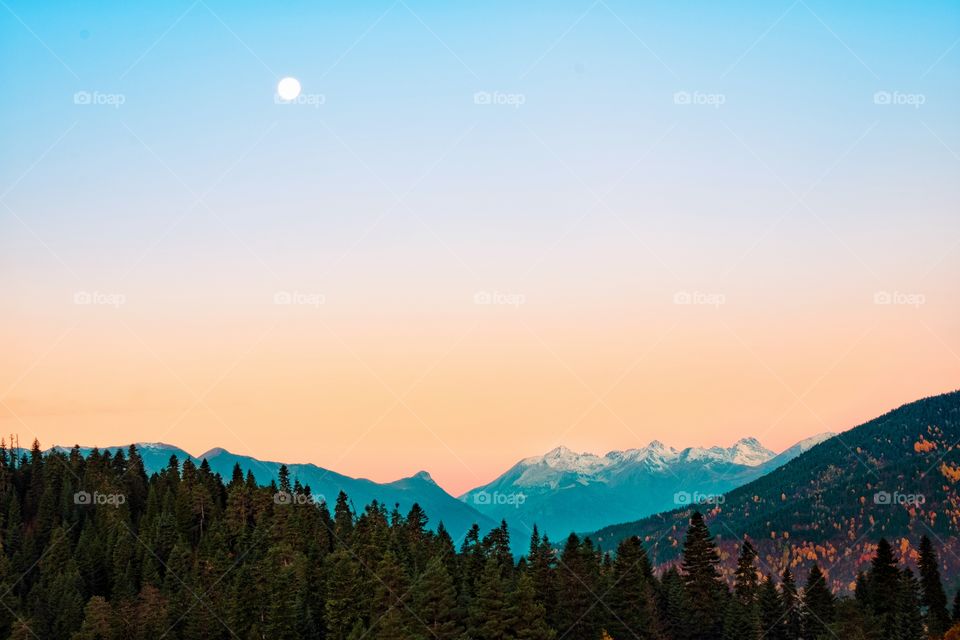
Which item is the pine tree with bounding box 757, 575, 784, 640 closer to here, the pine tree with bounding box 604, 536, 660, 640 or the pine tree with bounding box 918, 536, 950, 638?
the pine tree with bounding box 604, 536, 660, 640

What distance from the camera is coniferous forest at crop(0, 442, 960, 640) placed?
10025 cm

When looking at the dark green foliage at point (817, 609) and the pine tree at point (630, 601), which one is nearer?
the pine tree at point (630, 601)

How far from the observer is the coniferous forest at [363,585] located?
100250 millimetres

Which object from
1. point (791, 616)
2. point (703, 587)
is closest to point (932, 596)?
point (791, 616)

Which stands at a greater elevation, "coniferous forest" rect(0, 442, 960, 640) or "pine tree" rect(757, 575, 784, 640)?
"coniferous forest" rect(0, 442, 960, 640)

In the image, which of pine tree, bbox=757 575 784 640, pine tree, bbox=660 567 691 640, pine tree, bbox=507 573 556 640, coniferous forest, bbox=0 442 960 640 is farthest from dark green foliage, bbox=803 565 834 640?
pine tree, bbox=507 573 556 640

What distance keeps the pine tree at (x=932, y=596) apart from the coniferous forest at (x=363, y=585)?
0.26m

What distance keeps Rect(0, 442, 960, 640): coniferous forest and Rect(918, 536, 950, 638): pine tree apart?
258 mm

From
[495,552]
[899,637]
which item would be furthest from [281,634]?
[899,637]

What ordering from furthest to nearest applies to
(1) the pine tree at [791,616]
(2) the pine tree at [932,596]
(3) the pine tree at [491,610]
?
1. (2) the pine tree at [932,596]
2. (1) the pine tree at [791,616]
3. (3) the pine tree at [491,610]

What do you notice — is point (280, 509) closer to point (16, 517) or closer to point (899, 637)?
point (16, 517)

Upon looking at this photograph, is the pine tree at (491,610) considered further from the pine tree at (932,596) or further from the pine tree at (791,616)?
the pine tree at (932,596)

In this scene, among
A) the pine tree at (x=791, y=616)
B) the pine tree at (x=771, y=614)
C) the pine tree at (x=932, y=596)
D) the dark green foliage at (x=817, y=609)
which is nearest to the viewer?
the dark green foliage at (x=817, y=609)

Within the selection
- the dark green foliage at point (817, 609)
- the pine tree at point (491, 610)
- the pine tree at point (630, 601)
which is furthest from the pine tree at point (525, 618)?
the dark green foliage at point (817, 609)
